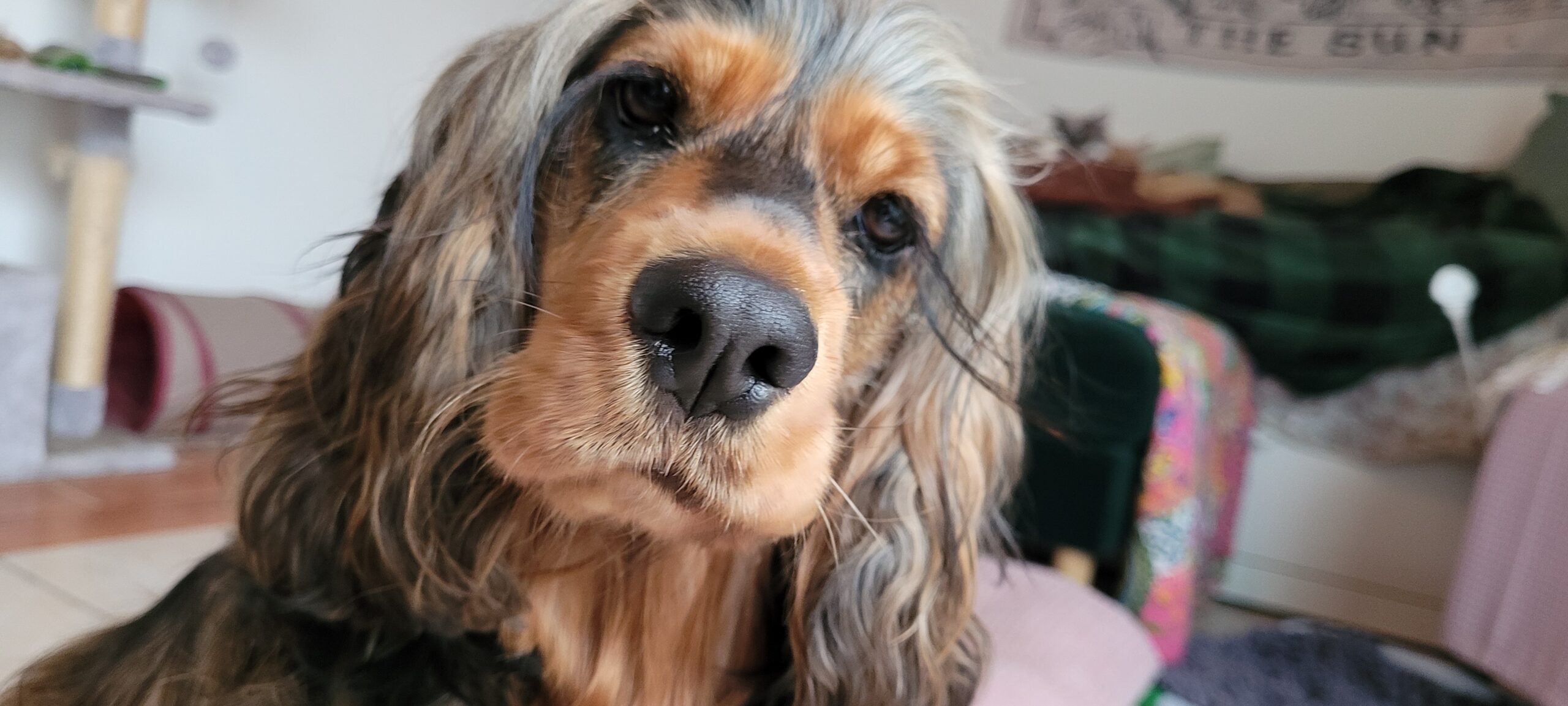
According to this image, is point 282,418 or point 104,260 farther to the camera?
point 104,260

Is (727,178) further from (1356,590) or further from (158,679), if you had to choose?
(1356,590)

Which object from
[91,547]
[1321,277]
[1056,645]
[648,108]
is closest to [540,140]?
[648,108]

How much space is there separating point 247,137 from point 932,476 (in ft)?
10.9

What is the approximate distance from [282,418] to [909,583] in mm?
749

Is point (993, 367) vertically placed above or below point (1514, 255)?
below

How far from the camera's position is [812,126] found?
106 cm

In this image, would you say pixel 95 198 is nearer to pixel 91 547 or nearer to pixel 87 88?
pixel 87 88

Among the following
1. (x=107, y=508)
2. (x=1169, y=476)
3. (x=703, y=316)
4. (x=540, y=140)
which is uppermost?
(x=540, y=140)

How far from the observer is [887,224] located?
1178 millimetres

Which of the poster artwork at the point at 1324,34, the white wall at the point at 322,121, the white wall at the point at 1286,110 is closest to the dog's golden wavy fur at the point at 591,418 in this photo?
the white wall at the point at 322,121

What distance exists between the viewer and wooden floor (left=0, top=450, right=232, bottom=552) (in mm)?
1875

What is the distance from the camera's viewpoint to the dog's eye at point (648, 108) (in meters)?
1.07

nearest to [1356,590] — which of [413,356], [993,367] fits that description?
[993,367]

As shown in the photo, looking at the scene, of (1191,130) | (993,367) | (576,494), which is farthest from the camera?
(1191,130)
